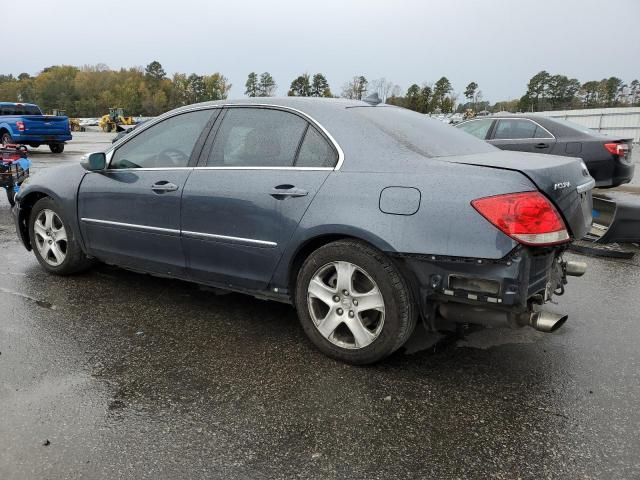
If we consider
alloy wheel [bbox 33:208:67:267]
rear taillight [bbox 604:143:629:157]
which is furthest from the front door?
rear taillight [bbox 604:143:629:157]

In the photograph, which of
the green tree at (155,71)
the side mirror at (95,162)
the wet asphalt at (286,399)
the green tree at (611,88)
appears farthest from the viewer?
the green tree at (155,71)

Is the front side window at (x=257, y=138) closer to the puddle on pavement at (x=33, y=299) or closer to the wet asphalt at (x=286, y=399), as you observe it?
the wet asphalt at (x=286, y=399)

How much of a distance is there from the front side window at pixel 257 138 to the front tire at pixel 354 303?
2.38ft

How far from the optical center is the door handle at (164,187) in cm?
386

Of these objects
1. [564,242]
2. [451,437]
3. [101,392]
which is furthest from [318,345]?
[564,242]

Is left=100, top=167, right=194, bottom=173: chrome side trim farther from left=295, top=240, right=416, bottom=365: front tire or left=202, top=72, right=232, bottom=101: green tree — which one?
left=202, top=72, right=232, bottom=101: green tree

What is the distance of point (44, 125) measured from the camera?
17891 mm

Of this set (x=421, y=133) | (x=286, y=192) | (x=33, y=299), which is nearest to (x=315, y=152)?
(x=286, y=192)

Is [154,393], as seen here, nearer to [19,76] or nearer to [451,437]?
[451,437]

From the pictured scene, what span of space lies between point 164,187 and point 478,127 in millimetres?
7405

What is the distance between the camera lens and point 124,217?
13.7 feet

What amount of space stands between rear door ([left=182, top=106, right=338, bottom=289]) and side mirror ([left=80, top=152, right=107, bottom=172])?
1015 millimetres

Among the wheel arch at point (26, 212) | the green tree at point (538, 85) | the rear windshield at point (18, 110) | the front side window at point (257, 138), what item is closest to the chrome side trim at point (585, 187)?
the front side window at point (257, 138)

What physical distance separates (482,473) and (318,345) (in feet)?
4.29
